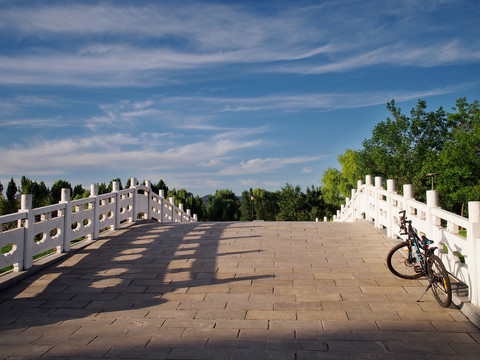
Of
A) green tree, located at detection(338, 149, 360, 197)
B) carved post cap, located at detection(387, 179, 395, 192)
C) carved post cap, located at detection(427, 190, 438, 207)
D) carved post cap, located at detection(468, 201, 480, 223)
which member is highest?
green tree, located at detection(338, 149, 360, 197)

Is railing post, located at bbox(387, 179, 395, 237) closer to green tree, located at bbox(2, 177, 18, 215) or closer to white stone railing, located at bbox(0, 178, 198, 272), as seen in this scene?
white stone railing, located at bbox(0, 178, 198, 272)

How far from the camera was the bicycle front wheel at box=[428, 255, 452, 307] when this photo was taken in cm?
505

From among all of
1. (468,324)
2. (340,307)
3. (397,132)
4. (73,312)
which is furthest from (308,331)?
(397,132)

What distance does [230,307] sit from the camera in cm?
525

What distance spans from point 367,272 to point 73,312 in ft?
15.0

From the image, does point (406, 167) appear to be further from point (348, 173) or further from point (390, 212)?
point (390, 212)

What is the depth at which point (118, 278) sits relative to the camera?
22.1ft

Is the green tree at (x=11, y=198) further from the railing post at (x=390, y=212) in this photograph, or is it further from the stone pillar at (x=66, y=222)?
the railing post at (x=390, y=212)

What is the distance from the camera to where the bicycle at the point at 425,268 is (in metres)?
5.14

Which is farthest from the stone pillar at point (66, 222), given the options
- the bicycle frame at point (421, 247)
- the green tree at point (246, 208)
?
the green tree at point (246, 208)

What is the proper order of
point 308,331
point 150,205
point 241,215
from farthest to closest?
point 241,215
point 150,205
point 308,331

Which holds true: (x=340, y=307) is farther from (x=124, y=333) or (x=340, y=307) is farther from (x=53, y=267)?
(x=53, y=267)

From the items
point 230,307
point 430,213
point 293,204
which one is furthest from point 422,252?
point 293,204

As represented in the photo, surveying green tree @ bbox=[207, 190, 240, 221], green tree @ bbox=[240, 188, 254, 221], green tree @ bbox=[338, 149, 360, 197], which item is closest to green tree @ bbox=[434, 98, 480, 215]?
green tree @ bbox=[338, 149, 360, 197]
